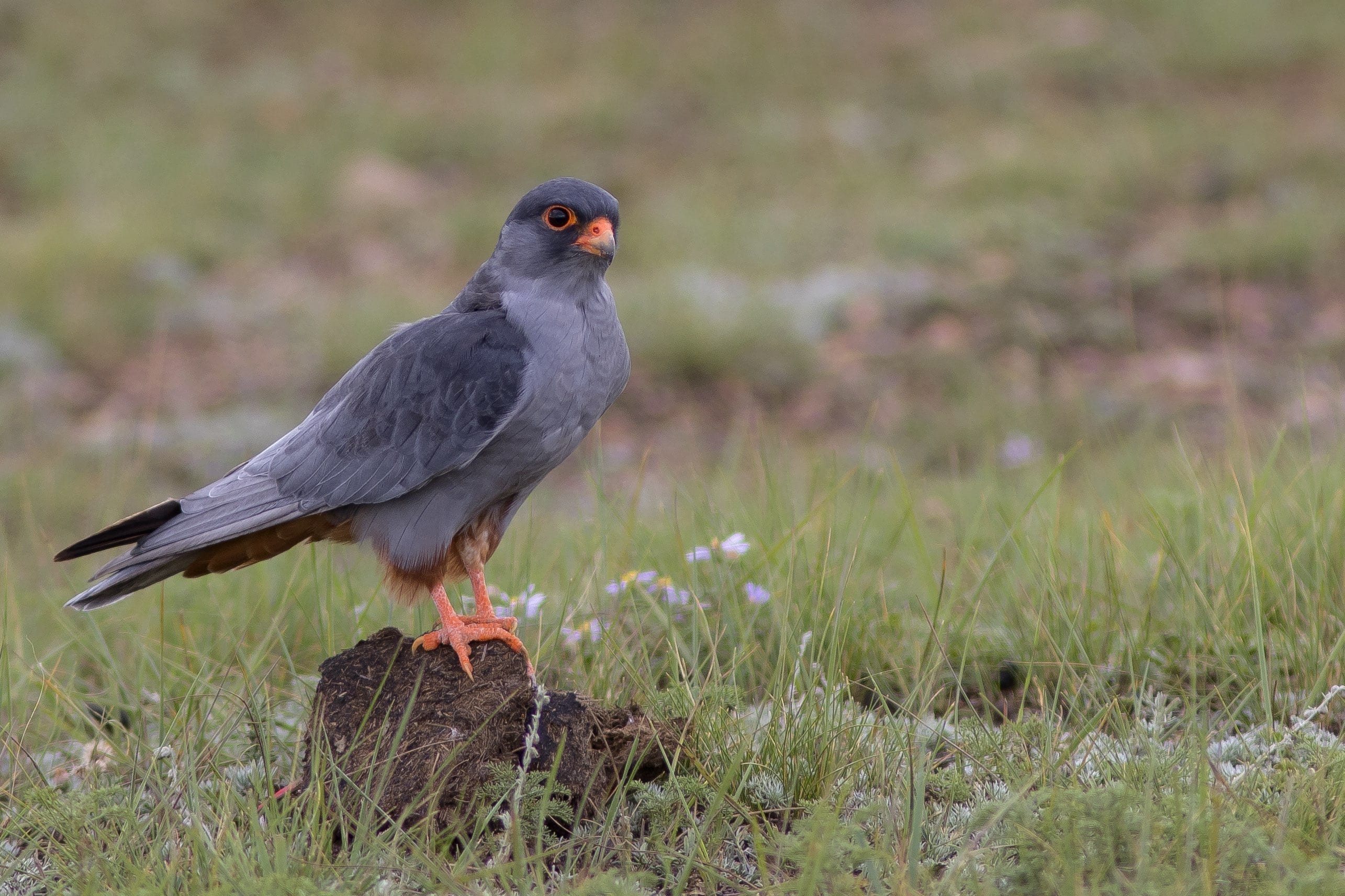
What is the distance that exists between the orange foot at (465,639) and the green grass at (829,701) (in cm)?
25

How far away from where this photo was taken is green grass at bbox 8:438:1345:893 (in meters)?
2.57

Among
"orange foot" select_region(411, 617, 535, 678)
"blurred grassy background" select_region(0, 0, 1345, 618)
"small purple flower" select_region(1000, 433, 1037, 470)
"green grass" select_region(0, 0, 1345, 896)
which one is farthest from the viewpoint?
"blurred grassy background" select_region(0, 0, 1345, 618)

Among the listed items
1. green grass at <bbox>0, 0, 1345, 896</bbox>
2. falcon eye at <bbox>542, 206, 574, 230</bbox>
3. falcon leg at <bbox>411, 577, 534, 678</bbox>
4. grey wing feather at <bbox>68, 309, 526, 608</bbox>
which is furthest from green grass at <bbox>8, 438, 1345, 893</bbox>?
falcon eye at <bbox>542, 206, 574, 230</bbox>

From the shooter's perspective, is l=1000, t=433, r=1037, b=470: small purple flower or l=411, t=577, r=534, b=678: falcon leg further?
l=1000, t=433, r=1037, b=470: small purple flower

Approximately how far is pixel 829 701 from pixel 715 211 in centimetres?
795

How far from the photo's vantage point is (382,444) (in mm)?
3383

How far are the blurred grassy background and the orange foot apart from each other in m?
2.76

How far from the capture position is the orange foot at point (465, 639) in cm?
314

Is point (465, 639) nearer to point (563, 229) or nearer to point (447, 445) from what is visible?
point (447, 445)

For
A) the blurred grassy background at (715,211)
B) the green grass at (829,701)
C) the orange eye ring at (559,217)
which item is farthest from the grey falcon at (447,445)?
the blurred grassy background at (715,211)

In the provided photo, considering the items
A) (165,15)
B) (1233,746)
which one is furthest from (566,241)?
(165,15)

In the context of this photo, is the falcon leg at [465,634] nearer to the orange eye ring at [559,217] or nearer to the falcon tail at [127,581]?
the falcon tail at [127,581]

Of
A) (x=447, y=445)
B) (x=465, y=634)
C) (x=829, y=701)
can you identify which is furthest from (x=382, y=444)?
(x=829, y=701)

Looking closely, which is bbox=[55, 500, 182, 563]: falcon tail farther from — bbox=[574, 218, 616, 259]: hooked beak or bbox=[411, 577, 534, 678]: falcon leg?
bbox=[574, 218, 616, 259]: hooked beak
